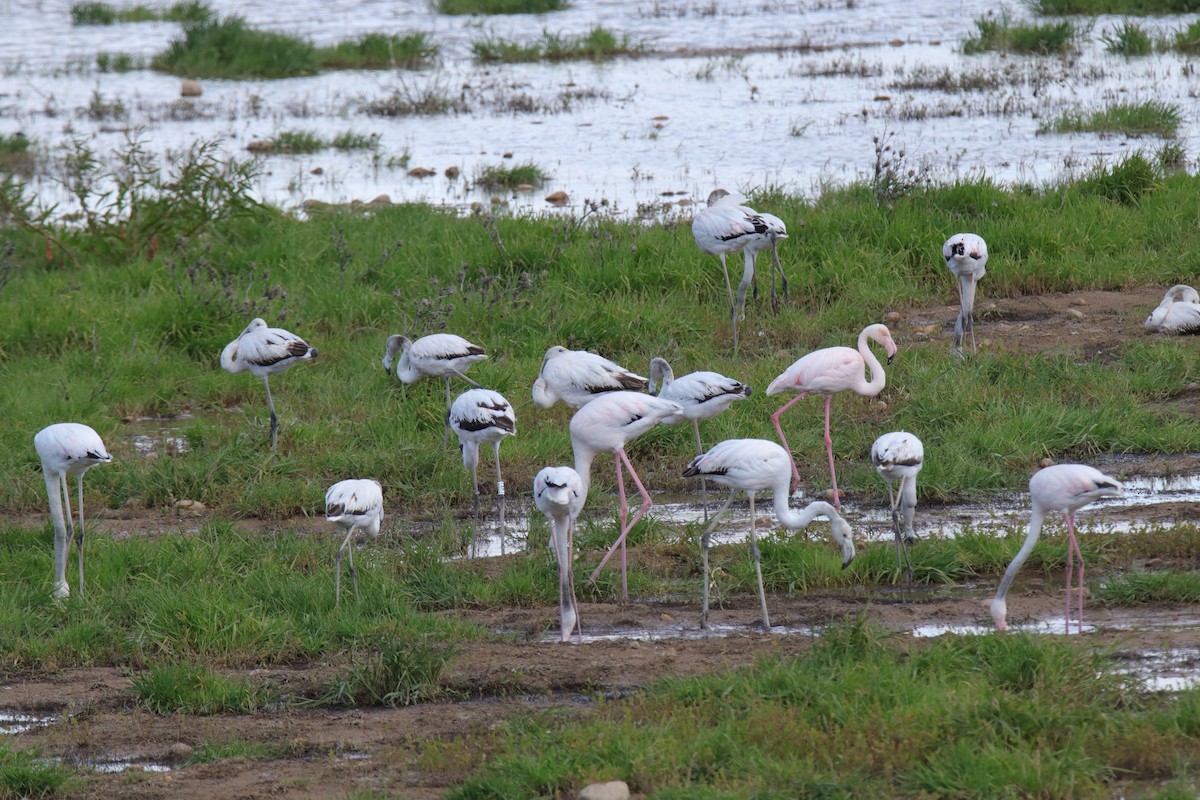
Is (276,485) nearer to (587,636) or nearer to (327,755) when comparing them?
(587,636)

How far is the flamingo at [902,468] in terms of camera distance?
6414mm

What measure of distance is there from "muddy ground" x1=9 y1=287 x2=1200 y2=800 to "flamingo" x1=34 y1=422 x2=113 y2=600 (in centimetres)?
84

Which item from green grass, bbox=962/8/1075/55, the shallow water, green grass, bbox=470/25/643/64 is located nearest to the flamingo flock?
the shallow water

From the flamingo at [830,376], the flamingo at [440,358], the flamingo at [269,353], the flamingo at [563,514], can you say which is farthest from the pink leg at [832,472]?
the flamingo at [269,353]

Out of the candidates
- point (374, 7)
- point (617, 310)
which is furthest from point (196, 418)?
point (374, 7)

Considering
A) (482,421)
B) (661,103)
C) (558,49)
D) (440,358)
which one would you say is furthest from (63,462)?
(558,49)

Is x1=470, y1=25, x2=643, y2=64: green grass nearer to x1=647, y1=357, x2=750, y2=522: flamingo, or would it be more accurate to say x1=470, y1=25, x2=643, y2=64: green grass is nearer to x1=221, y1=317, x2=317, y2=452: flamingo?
x1=221, y1=317, x2=317, y2=452: flamingo

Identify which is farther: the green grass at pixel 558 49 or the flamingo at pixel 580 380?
the green grass at pixel 558 49

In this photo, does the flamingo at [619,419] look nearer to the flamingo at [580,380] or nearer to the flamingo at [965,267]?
the flamingo at [580,380]

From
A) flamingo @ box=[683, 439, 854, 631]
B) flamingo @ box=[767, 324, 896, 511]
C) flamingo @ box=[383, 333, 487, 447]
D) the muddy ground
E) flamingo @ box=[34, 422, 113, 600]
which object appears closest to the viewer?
the muddy ground

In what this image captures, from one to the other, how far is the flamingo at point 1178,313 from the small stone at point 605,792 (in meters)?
6.16

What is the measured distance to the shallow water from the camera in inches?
584

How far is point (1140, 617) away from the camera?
18.8 ft

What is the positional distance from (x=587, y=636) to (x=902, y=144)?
1058cm
